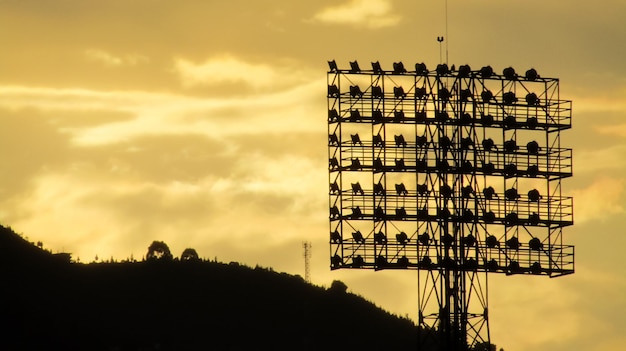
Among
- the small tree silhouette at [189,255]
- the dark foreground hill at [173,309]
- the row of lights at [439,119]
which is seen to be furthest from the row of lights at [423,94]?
the small tree silhouette at [189,255]

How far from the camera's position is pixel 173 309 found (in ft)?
492

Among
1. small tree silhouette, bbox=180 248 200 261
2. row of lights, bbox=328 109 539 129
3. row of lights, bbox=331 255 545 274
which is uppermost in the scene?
small tree silhouette, bbox=180 248 200 261

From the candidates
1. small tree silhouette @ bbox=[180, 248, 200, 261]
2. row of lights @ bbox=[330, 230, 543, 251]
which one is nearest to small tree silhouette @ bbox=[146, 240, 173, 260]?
small tree silhouette @ bbox=[180, 248, 200, 261]

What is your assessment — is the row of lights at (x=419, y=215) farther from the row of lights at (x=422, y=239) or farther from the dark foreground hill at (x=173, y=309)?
the dark foreground hill at (x=173, y=309)

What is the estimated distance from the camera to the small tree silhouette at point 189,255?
159 metres

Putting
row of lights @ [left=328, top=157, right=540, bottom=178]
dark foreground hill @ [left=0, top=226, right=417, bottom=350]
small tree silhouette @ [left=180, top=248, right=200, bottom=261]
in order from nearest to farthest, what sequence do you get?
row of lights @ [left=328, top=157, right=540, bottom=178] → dark foreground hill @ [left=0, top=226, right=417, bottom=350] → small tree silhouette @ [left=180, top=248, right=200, bottom=261]

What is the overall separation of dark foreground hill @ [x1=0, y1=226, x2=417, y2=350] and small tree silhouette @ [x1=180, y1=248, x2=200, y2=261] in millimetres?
974

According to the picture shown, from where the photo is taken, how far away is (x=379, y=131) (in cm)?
A: 9619

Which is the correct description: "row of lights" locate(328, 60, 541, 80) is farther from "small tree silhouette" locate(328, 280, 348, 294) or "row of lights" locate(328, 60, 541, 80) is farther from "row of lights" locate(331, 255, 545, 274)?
"small tree silhouette" locate(328, 280, 348, 294)

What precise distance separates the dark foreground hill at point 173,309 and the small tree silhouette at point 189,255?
97cm

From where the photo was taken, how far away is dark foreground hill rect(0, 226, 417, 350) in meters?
139

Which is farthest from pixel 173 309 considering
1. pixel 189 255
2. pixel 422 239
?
pixel 422 239

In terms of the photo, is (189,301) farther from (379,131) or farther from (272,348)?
(379,131)

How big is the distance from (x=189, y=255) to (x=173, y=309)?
487 inches
